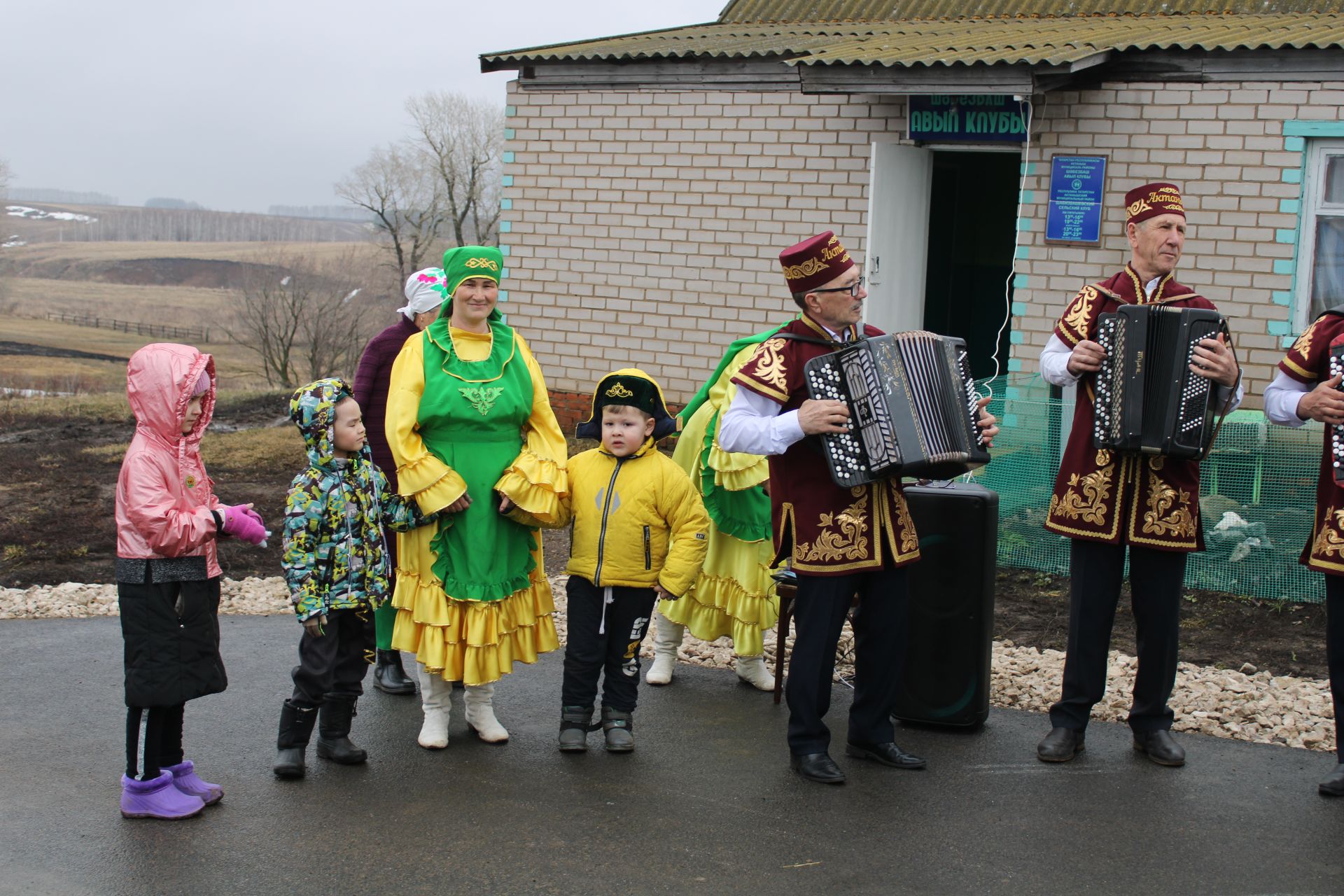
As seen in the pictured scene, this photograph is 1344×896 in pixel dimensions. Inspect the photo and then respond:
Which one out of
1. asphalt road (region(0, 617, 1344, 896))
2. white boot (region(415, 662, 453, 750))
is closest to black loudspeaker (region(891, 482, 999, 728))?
asphalt road (region(0, 617, 1344, 896))

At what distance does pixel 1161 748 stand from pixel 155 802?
3.64 m

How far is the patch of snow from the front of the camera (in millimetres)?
167125

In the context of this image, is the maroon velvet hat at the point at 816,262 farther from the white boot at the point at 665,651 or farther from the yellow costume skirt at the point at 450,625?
the white boot at the point at 665,651

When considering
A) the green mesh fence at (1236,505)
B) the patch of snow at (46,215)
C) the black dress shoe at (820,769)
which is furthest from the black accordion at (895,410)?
the patch of snow at (46,215)

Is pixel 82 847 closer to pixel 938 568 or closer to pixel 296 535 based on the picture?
pixel 296 535

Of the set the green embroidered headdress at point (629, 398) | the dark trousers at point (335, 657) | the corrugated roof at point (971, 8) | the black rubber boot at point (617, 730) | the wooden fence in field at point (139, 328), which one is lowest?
→ the wooden fence in field at point (139, 328)

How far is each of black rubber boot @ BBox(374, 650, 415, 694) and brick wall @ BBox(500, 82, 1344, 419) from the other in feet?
21.0

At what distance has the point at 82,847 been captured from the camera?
4.28 meters

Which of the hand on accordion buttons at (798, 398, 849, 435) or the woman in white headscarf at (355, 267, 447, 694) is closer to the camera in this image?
the hand on accordion buttons at (798, 398, 849, 435)

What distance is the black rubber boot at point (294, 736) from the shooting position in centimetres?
486

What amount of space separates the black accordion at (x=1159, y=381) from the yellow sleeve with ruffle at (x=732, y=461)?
1.54 m

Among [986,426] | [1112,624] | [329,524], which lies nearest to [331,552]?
[329,524]

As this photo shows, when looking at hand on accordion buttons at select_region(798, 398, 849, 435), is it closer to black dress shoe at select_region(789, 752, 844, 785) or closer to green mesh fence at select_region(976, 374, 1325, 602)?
black dress shoe at select_region(789, 752, 844, 785)

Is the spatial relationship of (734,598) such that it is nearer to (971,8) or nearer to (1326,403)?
(1326,403)
